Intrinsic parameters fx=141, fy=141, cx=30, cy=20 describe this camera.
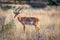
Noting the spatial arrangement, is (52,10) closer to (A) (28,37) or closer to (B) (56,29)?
(B) (56,29)

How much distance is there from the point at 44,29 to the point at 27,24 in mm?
207

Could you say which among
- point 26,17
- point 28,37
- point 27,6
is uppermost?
point 27,6

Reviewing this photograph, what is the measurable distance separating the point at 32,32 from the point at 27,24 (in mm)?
111

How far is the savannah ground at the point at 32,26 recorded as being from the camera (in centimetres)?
164

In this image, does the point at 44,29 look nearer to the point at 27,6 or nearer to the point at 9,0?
the point at 27,6

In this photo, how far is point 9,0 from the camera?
1665 millimetres

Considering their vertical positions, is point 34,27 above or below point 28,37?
above

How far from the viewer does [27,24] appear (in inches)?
65.2

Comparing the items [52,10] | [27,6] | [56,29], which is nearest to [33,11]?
[27,6]

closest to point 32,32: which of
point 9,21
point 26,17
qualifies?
point 26,17

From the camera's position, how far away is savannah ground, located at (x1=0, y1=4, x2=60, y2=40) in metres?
1.64

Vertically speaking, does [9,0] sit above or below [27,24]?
above

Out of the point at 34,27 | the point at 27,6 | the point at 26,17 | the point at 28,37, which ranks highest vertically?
the point at 27,6

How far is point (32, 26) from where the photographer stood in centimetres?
165
